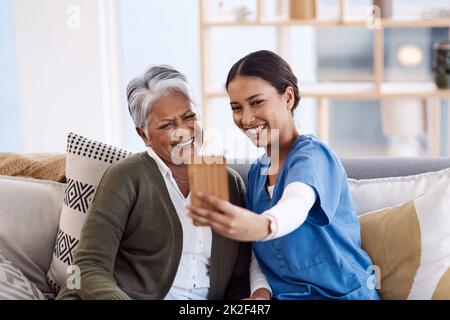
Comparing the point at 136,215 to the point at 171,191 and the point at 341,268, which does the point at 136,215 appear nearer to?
the point at 171,191

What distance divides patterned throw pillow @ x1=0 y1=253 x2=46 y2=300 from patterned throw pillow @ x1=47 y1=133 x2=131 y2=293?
3.7 inches

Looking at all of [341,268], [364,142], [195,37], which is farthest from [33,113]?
[341,268]

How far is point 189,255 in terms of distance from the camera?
177cm

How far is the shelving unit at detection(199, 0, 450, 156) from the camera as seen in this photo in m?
3.67

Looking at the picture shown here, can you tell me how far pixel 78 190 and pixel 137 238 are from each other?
307 millimetres

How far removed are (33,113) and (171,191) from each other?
2481 millimetres

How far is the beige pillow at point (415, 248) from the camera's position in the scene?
6.03ft

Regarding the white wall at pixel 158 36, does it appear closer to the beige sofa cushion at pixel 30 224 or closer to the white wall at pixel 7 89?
the white wall at pixel 7 89

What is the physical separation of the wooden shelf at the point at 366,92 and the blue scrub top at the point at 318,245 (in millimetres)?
2002

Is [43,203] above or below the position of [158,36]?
below

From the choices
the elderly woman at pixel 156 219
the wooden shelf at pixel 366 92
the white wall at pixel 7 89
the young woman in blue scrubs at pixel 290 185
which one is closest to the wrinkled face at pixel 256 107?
the young woman in blue scrubs at pixel 290 185

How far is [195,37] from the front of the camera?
441 cm

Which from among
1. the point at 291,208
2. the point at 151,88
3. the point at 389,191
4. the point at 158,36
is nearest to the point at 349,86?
the point at 158,36

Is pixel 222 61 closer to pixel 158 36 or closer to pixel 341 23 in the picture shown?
pixel 158 36
